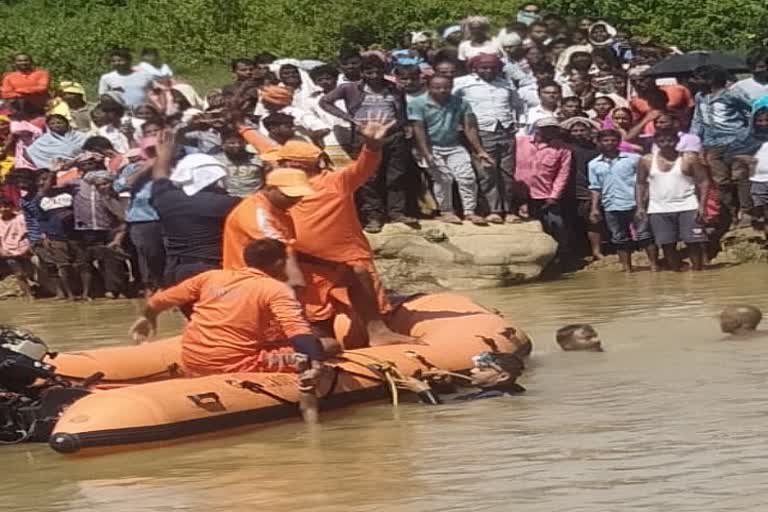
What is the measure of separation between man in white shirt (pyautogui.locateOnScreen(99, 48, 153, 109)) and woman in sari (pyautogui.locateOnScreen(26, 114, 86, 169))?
0.67 metres

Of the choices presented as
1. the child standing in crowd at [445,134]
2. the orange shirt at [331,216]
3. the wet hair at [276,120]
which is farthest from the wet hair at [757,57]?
the orange shirt at [331,216]

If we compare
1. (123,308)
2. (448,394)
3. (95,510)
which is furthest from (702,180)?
(95,510)

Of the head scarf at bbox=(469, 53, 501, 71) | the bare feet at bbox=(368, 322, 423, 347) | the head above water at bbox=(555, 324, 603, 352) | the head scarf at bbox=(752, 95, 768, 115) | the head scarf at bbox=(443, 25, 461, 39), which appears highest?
the head scarf at bbox=(443, 25, 461, 39)

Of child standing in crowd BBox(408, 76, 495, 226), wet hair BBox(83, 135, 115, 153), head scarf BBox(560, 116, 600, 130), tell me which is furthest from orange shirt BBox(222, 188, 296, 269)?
head scarf BBox(560, 116, 600, 130)

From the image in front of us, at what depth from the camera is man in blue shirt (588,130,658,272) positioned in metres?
17.2

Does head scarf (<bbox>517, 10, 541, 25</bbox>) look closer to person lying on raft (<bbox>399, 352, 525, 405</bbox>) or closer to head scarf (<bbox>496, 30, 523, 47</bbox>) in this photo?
head scarf (<bbox>496, 30, 523, 47</bbox>)

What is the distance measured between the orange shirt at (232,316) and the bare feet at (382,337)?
1280mm

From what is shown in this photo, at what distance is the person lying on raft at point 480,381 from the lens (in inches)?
442

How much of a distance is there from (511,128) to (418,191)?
3.25ft

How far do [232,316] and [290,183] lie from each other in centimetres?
88

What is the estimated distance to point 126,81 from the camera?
713 inches

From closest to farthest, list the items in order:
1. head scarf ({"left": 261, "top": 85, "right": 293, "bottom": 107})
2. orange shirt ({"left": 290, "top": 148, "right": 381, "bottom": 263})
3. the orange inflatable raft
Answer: the orange inflatable raft → orange shirt ({"left": 290, "top": 148, "right": 381, "bottom": 263}) → head scarf ({"left": 261, "top": 85, "right": 293, "bottom": 107})

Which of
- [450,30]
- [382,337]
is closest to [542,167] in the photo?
[450,30]

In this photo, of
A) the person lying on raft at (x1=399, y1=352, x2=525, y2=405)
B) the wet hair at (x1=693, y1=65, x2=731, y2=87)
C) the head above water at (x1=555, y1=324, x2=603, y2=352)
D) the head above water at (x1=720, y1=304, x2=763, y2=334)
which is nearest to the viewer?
the person lying on raft at (x1=399, y1=352, x2=525, y2=405)
